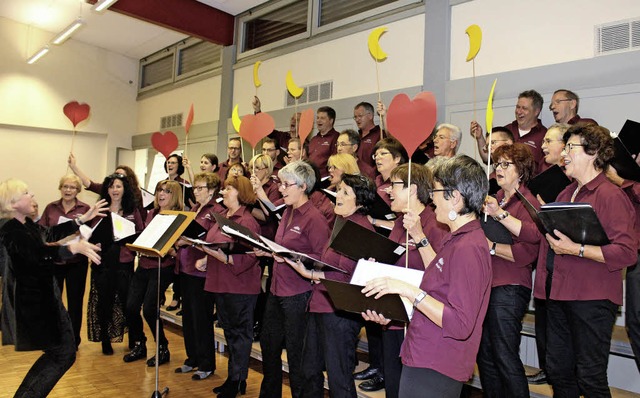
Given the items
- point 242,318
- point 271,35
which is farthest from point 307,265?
point 271,35

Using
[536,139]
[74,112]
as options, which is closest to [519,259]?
[536,139]

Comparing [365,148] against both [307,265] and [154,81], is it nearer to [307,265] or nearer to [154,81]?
[307,265]

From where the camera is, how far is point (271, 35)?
7535 millimetres

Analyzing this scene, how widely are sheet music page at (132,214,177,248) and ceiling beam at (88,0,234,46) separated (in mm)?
4464

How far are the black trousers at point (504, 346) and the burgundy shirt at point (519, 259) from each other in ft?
0.13

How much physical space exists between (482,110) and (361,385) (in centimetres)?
269

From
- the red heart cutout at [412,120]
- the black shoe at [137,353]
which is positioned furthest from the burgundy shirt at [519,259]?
the black shoe at [137,353]

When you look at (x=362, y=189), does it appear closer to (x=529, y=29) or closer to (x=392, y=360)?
(x=392, y=360)

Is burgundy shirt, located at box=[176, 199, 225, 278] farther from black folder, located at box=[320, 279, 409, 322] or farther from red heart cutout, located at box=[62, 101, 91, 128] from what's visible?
red heart cutout, located at box=[62, 101, 91, 128]

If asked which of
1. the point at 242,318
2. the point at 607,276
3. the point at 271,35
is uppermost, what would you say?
the point at 271,35

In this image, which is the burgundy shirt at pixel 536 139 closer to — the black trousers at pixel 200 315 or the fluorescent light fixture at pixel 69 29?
the black trousers at pixel 200 315

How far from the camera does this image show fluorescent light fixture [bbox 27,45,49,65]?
856 centimetres

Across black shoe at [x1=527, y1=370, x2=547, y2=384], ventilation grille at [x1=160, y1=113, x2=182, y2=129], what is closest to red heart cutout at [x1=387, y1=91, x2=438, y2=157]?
black shoe at [x1=527, y1=370, x2=547, y2=384]

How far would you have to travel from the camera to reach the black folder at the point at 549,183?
9.19 feet
